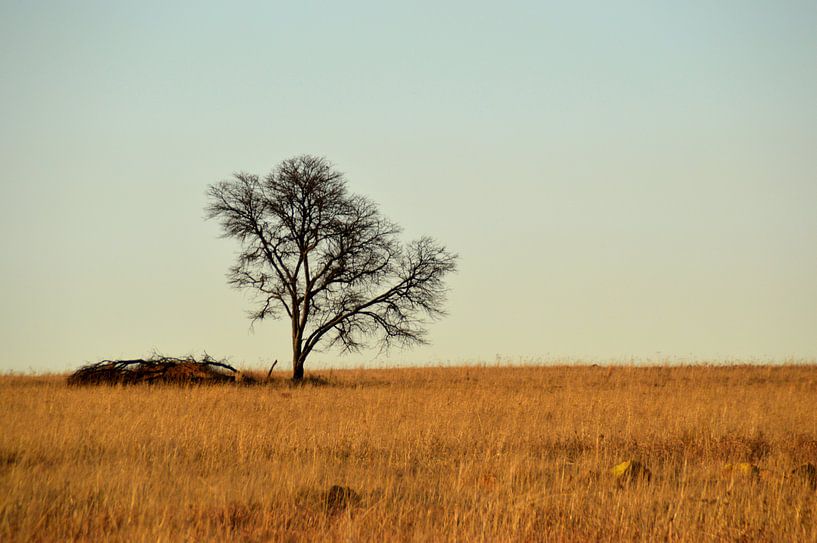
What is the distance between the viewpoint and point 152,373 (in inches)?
995

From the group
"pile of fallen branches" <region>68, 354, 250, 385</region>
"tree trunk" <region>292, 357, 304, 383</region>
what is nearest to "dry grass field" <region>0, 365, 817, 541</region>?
"pile of fallen branches" <region>68, 354, 250, 385</region>

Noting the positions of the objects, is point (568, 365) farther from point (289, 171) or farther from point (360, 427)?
point (360, 427)

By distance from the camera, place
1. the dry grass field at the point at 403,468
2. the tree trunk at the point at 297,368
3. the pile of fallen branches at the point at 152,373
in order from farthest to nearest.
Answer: the tree trunk at the point at 297,368 < the pile of fallen branches at the point at 152,373 < the dry grass field at the point at 403,468

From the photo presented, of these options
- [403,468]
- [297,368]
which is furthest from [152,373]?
[403,468]

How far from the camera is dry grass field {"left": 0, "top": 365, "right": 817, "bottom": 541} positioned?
7.16m

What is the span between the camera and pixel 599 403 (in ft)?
59.1

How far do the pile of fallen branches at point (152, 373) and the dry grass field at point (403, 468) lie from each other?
4.90m

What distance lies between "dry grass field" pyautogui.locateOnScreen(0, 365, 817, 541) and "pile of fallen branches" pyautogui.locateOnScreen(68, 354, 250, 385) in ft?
16.1

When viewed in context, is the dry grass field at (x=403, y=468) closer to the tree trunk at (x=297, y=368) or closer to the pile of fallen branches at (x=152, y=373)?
the pile of fallen branches at (x=152, y=373)

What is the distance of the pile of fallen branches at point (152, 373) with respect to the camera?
81.8 feet

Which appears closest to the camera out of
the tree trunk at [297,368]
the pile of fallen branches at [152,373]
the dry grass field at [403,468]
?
the dry grass field at [403,468]

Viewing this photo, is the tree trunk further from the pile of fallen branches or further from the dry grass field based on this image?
the dry grass field

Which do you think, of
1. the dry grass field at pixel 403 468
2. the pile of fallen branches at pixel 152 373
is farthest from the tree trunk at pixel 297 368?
the dry grass field at pixel 403 468

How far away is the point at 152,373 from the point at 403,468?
56.3 ft
